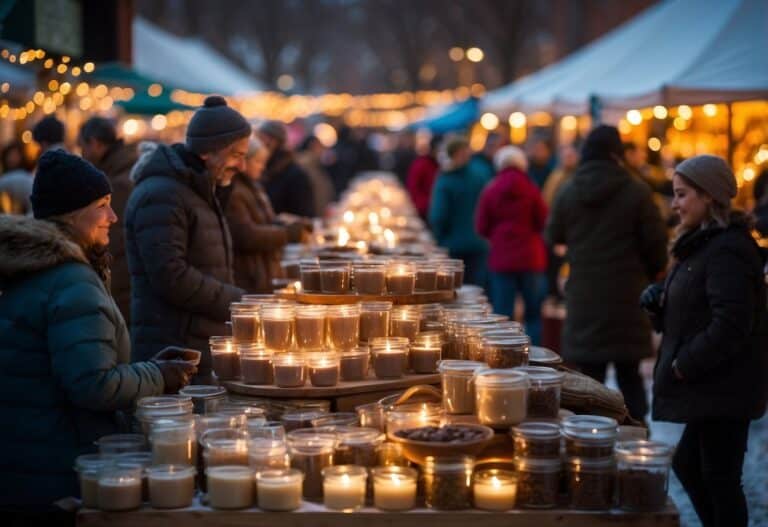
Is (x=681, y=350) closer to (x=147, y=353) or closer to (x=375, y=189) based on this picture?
(x=147, y=353)

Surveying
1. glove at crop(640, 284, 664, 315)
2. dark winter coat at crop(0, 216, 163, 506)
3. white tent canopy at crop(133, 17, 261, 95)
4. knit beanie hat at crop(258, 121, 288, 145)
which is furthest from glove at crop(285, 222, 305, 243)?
white tent canopy at crop(133, 17, 261, 95)

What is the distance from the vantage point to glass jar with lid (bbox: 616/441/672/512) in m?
4.42

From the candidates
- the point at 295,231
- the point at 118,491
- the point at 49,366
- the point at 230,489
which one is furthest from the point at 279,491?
the point at 295,231

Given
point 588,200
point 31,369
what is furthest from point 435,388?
point 588,200

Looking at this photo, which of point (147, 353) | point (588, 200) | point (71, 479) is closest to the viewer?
point (71, 479)

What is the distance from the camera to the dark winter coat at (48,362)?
4598 mm

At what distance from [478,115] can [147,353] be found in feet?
69.5

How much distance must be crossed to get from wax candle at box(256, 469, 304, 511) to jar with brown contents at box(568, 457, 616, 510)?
0.93 meters

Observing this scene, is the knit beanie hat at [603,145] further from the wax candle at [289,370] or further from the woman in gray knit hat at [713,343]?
the wax candle at [289,370]

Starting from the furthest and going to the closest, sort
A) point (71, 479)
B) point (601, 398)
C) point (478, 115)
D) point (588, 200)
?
point (478, 115) → point (588, 200) → point (601, 398) → point (71, 479)

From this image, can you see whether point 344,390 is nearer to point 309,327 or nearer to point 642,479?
point 309,327

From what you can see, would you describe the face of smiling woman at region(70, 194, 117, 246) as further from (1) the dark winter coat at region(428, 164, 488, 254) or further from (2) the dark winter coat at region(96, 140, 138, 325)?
(1) the dark winter coat at region(428, 164, 488, 254)

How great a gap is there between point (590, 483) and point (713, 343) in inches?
77.7

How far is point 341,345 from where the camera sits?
5.66m
